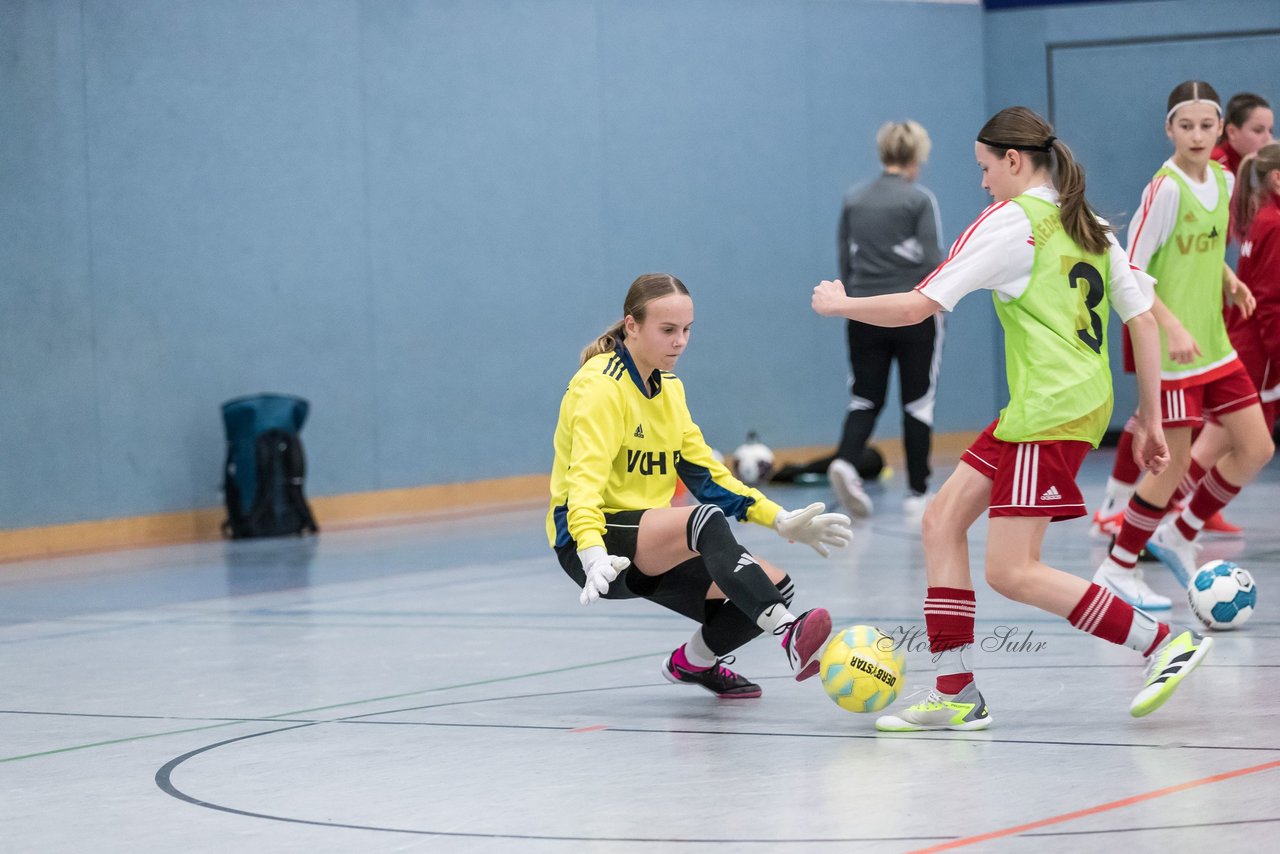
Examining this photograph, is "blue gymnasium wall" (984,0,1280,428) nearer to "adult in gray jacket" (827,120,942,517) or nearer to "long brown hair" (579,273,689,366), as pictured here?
A: "adult in gray jacket" (827,120,942,517)

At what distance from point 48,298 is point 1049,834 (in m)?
8.34

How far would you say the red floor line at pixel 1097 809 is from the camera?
3.56 metres

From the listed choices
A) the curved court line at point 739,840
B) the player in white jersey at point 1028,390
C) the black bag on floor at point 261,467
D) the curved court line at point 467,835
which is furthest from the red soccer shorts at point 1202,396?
the black bag on floor at point 261,467

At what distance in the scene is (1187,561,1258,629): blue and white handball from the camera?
614cm

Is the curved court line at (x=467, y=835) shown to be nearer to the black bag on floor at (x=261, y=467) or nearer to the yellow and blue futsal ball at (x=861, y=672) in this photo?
the yellow and blue futsal ball at (x=861, y=672)

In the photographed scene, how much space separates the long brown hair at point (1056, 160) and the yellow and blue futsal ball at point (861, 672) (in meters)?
1.18

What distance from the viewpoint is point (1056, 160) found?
4.88m

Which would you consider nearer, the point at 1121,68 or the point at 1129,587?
the point at 1129,587

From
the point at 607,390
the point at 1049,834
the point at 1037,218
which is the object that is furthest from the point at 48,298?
the point at 1049,834

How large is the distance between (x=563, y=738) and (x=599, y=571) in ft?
1.52

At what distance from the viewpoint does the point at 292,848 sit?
3727 millimetres

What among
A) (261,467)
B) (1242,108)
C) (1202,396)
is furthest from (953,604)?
(261,467)

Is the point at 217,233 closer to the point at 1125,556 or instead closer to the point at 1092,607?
the point at 1125,556

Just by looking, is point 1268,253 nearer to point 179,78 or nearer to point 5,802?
point 5,802
